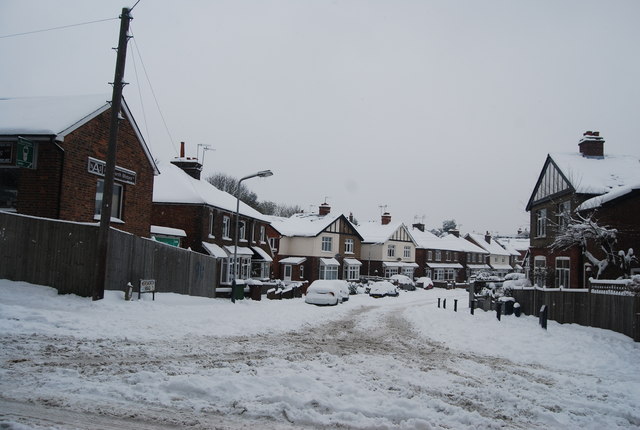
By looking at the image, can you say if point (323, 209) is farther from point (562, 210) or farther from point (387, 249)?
point (562, 210)

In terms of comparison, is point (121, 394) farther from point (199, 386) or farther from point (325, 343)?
point (325, 343)

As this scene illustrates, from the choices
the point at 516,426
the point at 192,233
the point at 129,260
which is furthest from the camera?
the point at 192,233

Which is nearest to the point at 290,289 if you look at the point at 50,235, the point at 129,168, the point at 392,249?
the point at 129,168

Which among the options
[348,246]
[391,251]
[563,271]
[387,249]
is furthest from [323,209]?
[563,271]

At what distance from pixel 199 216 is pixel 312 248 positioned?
21.8 metres

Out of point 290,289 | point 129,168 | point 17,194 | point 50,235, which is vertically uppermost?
point 129,168

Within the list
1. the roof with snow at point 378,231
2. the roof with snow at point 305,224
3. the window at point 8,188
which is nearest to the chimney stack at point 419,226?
the roof with snow at point 378,231

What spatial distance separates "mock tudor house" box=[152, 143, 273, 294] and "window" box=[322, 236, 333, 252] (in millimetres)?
15223

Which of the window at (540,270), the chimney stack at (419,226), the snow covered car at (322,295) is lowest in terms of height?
the snow covered car at (322,295)

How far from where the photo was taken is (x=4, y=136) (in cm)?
1706

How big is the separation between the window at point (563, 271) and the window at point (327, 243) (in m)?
27.2

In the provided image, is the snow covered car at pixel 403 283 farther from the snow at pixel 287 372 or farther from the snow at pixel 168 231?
the snow at pixel 287 372

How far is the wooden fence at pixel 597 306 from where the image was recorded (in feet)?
45.2

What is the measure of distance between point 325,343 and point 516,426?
6436 millimetres
